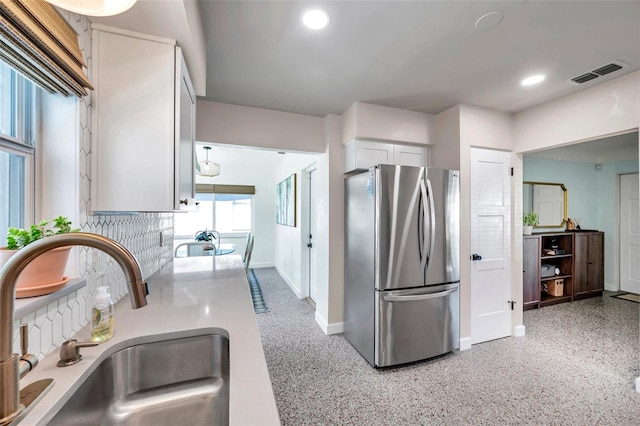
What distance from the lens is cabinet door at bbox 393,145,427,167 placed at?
2920mm

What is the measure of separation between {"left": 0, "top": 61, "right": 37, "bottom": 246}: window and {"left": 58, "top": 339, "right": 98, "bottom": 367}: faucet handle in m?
0.40

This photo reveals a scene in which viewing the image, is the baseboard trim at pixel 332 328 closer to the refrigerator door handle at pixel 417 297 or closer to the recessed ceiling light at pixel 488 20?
the refrigerator door handle at pixel 417 297

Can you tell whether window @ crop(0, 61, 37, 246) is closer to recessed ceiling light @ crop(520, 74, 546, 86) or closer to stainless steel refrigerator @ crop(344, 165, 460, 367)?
stainless steel refrigerator @ crop(344, 165, 460, 367)

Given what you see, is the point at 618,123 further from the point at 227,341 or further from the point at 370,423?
the point at 227,341

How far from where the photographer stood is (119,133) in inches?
44.6

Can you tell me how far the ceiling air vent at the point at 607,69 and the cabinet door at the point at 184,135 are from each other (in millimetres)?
2994

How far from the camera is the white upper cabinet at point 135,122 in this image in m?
1.11

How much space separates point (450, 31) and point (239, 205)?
552 centimetres

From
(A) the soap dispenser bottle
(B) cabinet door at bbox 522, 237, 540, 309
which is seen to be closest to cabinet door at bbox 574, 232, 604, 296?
(B) cabinet door at bbox 522, 237, 540, 309

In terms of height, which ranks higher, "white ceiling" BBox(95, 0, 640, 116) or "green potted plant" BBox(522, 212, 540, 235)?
"white ceiling" BBox(95, 0, 640, 116)

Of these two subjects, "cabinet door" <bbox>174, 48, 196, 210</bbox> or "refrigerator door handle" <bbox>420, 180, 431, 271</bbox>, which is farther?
"refrigerator door handle" <bbox>420, 180, 431, 271</bbox>

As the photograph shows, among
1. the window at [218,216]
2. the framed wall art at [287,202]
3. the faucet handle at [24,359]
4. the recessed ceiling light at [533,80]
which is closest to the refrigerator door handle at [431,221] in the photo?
the recessed ceiling light at [533,80]

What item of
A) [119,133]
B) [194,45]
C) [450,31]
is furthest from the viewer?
[450,31]

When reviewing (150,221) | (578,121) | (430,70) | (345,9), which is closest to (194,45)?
(345,9)
